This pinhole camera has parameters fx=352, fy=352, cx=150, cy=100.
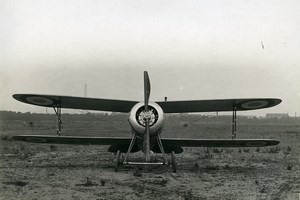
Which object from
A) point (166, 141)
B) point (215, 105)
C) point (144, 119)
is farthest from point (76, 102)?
point (215, 105)

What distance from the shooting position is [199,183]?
340 inches

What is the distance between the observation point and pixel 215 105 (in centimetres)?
1145

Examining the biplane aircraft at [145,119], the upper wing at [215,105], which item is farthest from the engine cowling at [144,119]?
the upper wing at [215,105]

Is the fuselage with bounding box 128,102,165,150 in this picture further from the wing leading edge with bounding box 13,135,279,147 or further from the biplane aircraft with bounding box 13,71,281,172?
the wing leading edge with bounding box 13,135,279,147

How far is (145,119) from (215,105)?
2997 millimetres

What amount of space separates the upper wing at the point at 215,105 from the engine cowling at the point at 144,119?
1.32 m

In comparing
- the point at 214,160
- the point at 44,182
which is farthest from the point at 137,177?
the point at 214,160

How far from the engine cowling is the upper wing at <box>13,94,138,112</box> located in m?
1.25

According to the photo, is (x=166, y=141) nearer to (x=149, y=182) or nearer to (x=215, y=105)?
(x=215, y=105)

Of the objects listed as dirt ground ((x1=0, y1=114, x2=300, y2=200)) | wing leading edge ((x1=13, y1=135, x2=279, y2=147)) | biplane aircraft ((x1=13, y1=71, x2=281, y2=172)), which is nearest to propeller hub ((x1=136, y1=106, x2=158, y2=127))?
biplane aircraft ((x1=13, y1=71, x2=281, y2=172))

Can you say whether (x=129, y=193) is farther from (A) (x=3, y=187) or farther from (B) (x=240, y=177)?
(B) (x=240, y=177)

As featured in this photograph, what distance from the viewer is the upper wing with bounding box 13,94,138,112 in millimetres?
10234

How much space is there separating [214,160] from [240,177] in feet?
13.1

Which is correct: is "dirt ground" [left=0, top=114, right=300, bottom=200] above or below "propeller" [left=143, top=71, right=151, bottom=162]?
below
